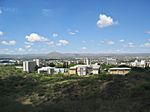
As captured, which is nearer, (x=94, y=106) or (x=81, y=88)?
(x=94, y=106)

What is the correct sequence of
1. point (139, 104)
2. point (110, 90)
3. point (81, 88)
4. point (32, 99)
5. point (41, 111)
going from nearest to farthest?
1. point (41, 111)
2. point (139, 104)
3. point (32, 99)
4. point (110, 90)
5. point (81, 88)

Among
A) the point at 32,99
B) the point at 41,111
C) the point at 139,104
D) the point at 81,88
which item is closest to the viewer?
the point at 41,111

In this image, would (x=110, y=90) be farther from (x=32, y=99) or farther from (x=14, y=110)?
(x=14, y=110)

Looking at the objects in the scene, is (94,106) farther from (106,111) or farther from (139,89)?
(139,89)

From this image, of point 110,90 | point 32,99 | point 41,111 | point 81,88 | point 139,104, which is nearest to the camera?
point 41,111

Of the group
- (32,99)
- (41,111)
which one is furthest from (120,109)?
(32,99)

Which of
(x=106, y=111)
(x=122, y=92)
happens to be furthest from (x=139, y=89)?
(x=106, y=111)

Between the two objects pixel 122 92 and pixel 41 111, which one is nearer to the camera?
pixel 41 111
